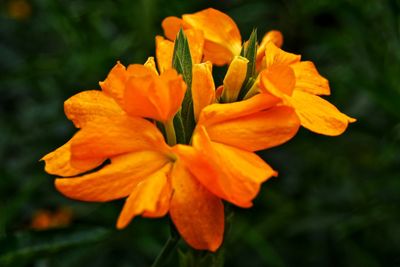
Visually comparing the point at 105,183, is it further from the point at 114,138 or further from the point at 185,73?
the point at 185,73

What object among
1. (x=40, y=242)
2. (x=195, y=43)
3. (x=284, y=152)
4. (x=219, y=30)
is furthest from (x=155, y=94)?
(x=284, y=152)

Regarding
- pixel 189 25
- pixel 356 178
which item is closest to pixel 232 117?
pixel 189 25

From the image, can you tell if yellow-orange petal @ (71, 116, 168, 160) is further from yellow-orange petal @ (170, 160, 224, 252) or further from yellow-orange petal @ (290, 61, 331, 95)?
yellow-orange petal @ (290, 61, 331, 95)

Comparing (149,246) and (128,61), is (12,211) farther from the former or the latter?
(128,61)

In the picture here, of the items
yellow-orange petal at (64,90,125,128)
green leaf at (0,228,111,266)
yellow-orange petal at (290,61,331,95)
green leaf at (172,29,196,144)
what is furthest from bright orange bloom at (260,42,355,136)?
green leaf at (0,228,111,266)

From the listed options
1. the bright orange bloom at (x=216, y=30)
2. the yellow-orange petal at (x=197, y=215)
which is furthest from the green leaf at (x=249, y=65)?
the yellow-orange petal at (x=197, y=215)

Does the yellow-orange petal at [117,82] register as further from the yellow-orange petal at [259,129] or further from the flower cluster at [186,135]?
the yellow-orange petal at [259,129]
